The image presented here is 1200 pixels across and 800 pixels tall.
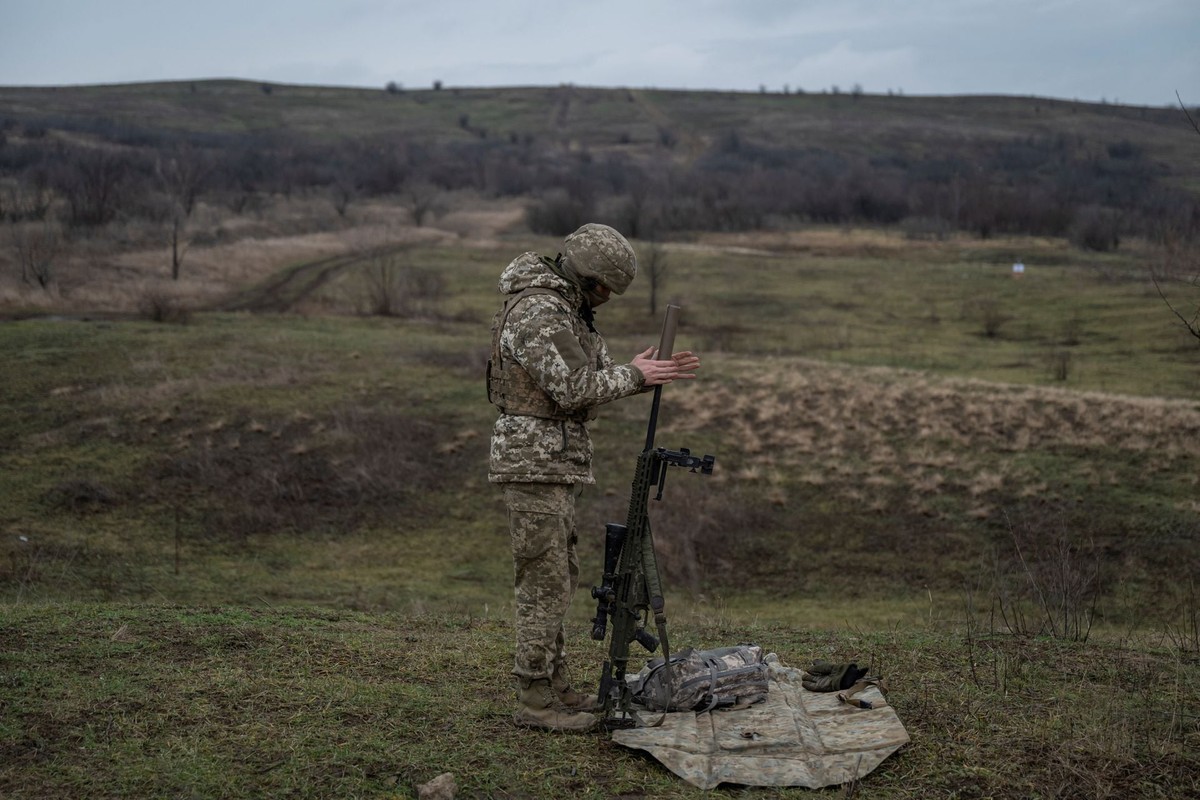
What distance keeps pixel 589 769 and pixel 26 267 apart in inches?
1343

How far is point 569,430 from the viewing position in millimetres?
6219

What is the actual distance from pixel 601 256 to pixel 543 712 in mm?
2711

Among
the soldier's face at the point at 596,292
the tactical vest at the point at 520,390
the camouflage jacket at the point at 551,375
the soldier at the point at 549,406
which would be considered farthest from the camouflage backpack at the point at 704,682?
the soldier's face at the point at 596,292

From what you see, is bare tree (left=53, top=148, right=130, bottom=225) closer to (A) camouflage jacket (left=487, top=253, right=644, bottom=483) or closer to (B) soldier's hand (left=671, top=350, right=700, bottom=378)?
(A) camouflage jacket (left=487, top=253, right=644, bottom=483)

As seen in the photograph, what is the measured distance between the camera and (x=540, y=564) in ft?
20.2

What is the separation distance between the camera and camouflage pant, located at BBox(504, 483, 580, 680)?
611 cm

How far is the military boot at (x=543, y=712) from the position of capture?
20.6ft

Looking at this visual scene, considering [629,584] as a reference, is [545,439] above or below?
above

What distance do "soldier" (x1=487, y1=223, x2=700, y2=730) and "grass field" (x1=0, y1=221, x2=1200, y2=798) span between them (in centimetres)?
65

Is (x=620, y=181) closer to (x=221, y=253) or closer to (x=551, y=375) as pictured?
(x=221, y=253)

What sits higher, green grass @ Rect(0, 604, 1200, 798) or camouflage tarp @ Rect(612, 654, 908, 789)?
camouflage tarp @ Rect(612, 654, 908, 789)

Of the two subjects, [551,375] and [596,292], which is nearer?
[551,375]

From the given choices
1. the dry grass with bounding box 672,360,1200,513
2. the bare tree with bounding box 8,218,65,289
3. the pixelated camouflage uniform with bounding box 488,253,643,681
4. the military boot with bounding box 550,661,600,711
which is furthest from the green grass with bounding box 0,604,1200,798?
the bare tree with bounding box 8,218,65,289

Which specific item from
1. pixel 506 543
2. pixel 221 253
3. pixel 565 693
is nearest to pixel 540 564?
pixel 565 693
